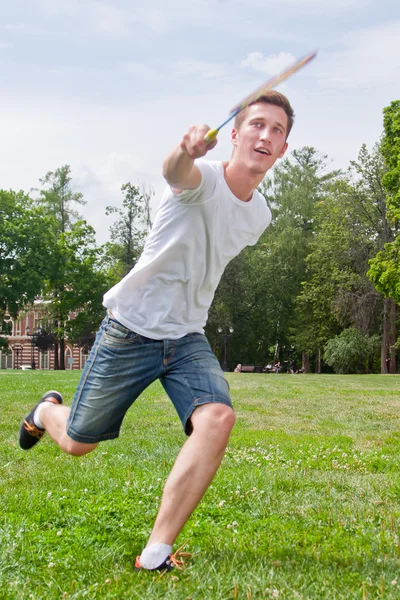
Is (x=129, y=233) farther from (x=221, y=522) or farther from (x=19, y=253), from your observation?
(x=221, y=522)

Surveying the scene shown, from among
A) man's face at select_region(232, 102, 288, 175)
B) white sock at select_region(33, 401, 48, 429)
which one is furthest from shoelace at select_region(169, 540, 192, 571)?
man's face at select_region(232, 102, 288, 175)

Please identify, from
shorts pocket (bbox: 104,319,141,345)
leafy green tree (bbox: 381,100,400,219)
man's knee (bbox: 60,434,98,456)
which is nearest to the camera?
shorts pocket (bbox: 104,319,141,345)

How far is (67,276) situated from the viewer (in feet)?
193

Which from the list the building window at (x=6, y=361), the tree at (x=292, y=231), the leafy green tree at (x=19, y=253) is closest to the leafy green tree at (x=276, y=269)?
the tree at (x=292, y=231)

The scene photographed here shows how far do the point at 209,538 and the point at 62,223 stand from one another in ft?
199

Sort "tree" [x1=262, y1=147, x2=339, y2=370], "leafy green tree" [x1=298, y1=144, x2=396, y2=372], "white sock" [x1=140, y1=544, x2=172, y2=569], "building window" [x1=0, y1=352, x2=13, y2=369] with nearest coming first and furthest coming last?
"white sock" [x1=140, y1=544, x2=172, y2=569]
"leafy green tree" [x1=298, y1=144, x2=396, y2=372]
"tree" [x1=262, y1=147, x2=339, y2=370]
"building window" [x1=0, y1=352, x2=13, y2=369]

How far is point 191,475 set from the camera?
3.89 m

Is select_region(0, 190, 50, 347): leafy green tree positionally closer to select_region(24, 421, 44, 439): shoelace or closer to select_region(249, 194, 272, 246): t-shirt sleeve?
select_region(24, 421, 44, 439): shoelace

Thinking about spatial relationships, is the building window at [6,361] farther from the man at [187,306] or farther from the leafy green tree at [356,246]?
the man at [187,306]

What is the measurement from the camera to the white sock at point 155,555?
12.6ft

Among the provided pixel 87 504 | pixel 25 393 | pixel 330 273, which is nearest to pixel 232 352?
pixel 330 273

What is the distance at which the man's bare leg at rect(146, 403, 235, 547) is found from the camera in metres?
3.87

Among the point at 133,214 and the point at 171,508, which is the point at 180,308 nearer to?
the point at 171,508

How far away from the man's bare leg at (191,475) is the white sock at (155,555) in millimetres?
Answer: 30
